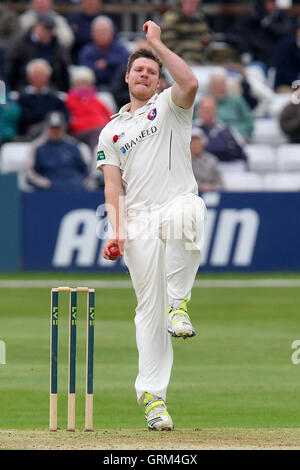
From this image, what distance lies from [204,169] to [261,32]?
478 cm

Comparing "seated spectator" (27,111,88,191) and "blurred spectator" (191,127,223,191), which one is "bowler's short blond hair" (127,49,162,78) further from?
"seated spectator" (27,111,88,191)

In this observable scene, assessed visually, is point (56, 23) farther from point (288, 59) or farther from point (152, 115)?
point (152, 115)

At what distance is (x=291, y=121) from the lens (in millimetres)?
18609

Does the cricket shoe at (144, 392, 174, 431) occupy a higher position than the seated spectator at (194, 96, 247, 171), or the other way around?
the seated spectator at (194, 96, 247, 171)

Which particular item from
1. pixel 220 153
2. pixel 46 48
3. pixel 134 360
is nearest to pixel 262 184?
pixel 220 153

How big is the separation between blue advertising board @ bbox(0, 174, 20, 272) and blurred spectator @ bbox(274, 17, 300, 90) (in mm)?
5543

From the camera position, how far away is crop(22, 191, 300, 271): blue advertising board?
666 inches

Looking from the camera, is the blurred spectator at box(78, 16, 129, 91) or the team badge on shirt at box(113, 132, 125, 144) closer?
the team badge on shirt at box(113, 132, 125, 144)

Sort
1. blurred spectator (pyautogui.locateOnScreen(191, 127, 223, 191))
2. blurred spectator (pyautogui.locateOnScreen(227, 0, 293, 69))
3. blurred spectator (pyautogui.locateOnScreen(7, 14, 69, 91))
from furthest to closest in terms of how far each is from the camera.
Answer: blurred spectator (pyautogui.locateOnScreen(227, 0, 293, 69))
blurred spectator (pyautogui.locateOnScreen(7, 14, 69, 91))
blurred spectator (pyautogui.locateOnScreen(191, 127, 223, 191))

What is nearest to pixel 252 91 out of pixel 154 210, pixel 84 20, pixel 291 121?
pixel 291 121

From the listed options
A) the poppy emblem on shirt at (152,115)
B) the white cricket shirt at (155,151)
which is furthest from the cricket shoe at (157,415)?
the poppy emblem on shirt at (152,115)

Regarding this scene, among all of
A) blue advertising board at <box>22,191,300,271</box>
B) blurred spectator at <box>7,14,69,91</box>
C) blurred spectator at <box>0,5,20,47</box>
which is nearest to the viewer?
blue advertising board at <box>22,191,300,271</box>

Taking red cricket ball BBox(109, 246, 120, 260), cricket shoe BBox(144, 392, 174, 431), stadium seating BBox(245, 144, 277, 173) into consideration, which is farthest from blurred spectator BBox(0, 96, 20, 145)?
cricket shoe BBox(144, 392, 174, 431)

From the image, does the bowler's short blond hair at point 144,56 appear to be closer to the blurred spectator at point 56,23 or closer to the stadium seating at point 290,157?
the stadium seating at point 290,157
